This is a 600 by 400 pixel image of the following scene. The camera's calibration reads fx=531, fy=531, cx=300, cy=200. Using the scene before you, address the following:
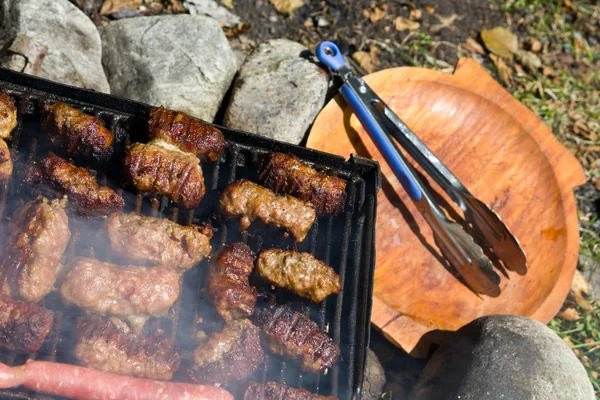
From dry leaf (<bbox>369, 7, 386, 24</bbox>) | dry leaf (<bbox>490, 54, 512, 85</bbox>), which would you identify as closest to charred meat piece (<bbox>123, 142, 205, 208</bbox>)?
dry leaf (<bbox>369, 7, 386, 24</bbox>)

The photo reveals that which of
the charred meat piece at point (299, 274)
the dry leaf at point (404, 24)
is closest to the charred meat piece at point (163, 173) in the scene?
the charred meat piece at point (299, 274)

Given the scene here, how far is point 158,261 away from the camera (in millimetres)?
3535

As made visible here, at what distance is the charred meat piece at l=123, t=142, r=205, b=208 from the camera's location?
3.53 metres

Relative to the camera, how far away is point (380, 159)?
502 cm

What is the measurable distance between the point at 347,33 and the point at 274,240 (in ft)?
11.8

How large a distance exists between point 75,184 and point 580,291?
5.27 metres

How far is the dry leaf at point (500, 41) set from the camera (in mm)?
6906

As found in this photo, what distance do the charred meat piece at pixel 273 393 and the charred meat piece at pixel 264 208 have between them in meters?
1.02

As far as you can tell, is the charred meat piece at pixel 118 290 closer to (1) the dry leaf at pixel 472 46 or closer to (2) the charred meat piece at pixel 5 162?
(2) the charred meat piece at pixel 5 162

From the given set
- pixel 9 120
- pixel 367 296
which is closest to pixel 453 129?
pixel 367 296

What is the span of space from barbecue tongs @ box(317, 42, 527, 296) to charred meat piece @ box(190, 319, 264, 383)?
6.62 feet

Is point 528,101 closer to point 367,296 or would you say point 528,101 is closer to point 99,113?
point 367,296

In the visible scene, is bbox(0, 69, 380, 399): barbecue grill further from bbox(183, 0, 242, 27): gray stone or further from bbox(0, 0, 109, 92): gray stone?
bbox(183, 0, 242, 27): gray stone

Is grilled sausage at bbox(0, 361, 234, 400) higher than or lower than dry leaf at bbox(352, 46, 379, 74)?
lower
